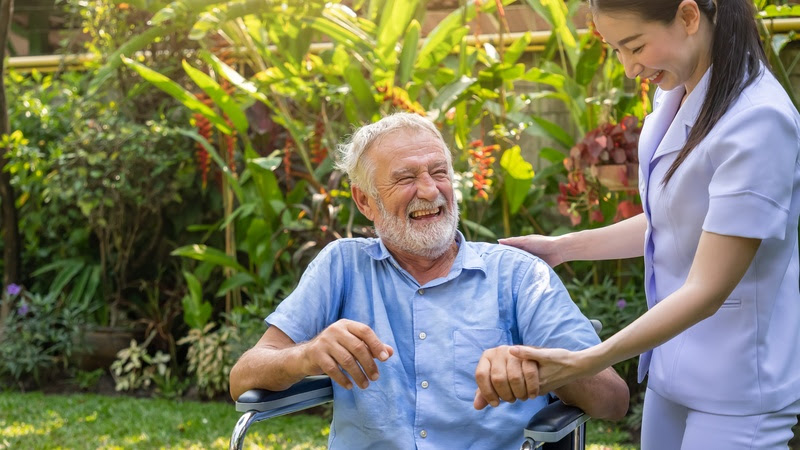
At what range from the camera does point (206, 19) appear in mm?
4039

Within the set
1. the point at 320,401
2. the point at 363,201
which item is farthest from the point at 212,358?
the point at 320,401

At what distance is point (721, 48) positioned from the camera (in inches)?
63.2

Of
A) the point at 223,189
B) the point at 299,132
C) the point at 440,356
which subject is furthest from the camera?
the point at 223,189

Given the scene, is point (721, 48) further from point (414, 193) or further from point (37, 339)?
point (37, 339)

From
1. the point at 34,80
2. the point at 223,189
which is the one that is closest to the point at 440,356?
the point at 223,189

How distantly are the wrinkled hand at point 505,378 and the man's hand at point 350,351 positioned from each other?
0.18 metres

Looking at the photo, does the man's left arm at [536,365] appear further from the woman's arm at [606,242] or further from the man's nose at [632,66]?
the man's nose at [632,66]

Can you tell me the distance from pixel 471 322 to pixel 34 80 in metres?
4.80

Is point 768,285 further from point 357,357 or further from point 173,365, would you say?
point 173,365

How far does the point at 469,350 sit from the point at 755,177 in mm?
868

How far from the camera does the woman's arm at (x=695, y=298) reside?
151 cm

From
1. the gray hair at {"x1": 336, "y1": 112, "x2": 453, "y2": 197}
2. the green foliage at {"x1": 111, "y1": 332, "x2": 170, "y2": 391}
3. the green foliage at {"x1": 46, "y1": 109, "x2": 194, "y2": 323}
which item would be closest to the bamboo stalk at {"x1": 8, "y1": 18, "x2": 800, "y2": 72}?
the green foliage at {"x1": 46, "y1": 109, "x2": 194, "y2": 323}

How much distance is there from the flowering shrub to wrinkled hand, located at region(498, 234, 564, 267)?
4.93ft

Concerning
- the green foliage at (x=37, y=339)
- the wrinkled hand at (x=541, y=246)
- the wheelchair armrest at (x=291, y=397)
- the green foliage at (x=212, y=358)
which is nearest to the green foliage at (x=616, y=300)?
the green foliage at (x=212, y=358)
